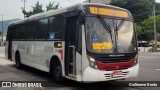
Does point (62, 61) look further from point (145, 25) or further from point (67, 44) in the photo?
point (145, 25)

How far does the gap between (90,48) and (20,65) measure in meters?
7.84

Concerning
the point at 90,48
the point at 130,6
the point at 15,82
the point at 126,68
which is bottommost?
the point at 15,82

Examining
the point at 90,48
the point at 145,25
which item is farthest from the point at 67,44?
the point at 145,25

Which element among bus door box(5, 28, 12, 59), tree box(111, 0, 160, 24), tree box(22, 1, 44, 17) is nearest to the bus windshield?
bus door box(5, 28, 12, 59)

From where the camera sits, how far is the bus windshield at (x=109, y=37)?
8711 millimetres

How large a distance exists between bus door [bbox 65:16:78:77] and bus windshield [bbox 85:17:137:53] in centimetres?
66

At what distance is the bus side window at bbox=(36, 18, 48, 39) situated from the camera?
38.4ft

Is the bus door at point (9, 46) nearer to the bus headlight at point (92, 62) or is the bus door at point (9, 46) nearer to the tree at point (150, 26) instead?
the bus headlight at point (92, 62)

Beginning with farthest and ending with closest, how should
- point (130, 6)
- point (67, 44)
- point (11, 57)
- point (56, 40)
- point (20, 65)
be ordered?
point (130, 6)
point (11, 57)
point (20, 65)
point (56, 40)
point (67, 44)

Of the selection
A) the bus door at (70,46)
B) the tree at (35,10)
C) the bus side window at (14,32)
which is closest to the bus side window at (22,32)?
the bus side window at (14,32)

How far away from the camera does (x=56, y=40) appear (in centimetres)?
1049

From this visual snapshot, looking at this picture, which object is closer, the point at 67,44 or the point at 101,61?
the point at 101,61

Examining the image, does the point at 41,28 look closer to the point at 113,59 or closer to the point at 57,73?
the point at 57,73

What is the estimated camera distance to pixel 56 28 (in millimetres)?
10609
